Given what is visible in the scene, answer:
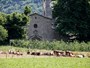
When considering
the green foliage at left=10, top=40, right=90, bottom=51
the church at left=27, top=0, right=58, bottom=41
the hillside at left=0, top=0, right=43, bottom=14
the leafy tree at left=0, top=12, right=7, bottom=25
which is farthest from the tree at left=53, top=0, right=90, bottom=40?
the hillside at left=0, top=0, right=43, bottom=14

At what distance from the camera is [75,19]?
55.6 meters

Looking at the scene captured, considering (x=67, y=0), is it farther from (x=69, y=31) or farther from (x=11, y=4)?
(x=11, y=4)

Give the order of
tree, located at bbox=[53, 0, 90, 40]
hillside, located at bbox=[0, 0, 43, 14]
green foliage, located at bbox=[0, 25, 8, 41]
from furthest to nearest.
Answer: hillside, located at bbox=[0, 0, 43, 14] → tree, located at bbox=[53, 0, 90, 40] → green foliage, located at bbox=[0, 25, 8, 41]

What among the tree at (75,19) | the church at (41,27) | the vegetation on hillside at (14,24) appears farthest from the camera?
the church at (41,27)

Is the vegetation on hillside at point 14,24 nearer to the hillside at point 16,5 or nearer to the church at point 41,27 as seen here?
the church at point 41,27

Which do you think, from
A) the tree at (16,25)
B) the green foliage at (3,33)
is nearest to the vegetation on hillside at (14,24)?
the tree at (16,25)

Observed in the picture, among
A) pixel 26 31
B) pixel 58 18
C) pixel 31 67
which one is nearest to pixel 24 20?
pixel 26 31

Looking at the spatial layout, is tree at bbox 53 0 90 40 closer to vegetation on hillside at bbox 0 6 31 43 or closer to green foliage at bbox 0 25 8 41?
vegetation on hillside at bbox 0 6 31 43

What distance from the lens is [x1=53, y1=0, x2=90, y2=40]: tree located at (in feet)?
180

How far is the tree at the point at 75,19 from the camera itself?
54800 mm

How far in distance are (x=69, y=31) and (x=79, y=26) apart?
193cm

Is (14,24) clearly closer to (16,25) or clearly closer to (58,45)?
(16,25)

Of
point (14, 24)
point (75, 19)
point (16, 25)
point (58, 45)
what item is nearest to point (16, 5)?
point (14, 24)

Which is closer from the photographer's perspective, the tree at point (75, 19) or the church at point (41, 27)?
the tree at point (75, 19)
